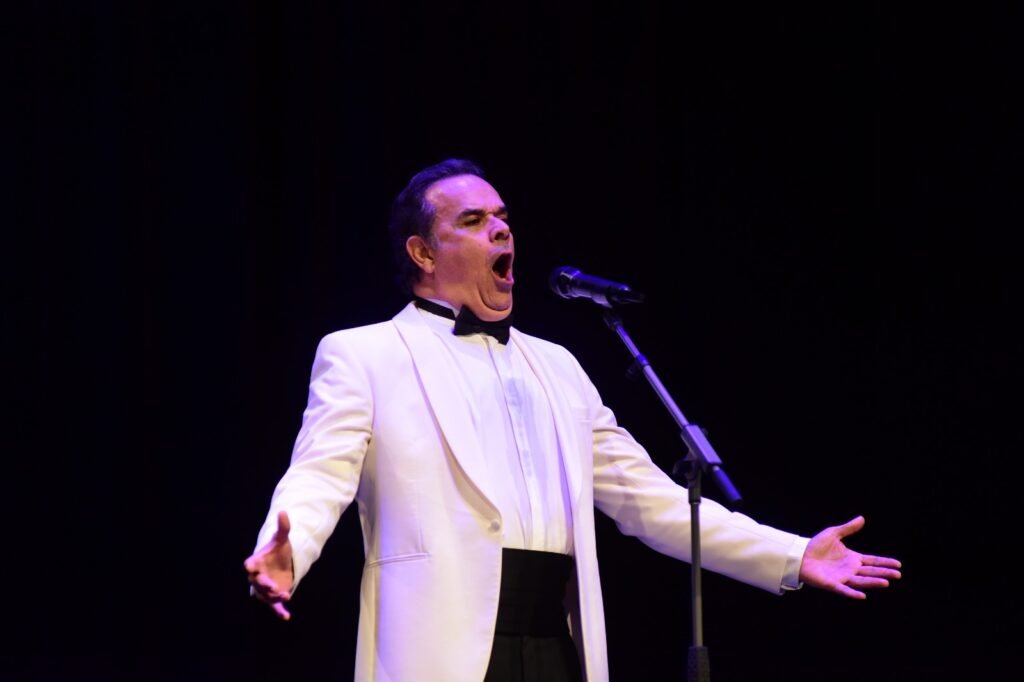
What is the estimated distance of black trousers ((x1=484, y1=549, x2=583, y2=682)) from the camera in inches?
94.1

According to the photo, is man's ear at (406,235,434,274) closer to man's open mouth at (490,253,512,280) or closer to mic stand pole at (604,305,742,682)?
man's open mouth at (490,253,512,280)

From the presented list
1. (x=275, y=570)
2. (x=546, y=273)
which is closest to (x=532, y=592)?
(x=275, y=570)

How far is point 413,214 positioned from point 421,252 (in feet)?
0.38

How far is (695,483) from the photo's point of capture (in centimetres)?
216

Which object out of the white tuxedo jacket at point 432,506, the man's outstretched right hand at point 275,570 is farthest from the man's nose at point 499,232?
the man's outstretched right hand at point 275,570

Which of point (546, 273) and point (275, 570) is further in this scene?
point (546, 273)

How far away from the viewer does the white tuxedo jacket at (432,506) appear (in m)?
2.29

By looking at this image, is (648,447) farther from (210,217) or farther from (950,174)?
(210,217)

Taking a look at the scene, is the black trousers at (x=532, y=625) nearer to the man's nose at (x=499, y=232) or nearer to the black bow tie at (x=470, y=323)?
the black bow tie at (x=470, y=323)

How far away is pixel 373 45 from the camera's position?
3.62 metres

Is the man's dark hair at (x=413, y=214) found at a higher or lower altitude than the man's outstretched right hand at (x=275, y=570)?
higher

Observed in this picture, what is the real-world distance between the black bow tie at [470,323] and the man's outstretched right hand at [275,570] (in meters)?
0.82

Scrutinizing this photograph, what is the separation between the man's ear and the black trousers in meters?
0.84

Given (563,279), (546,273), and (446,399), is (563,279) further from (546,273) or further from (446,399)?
(546,273)
